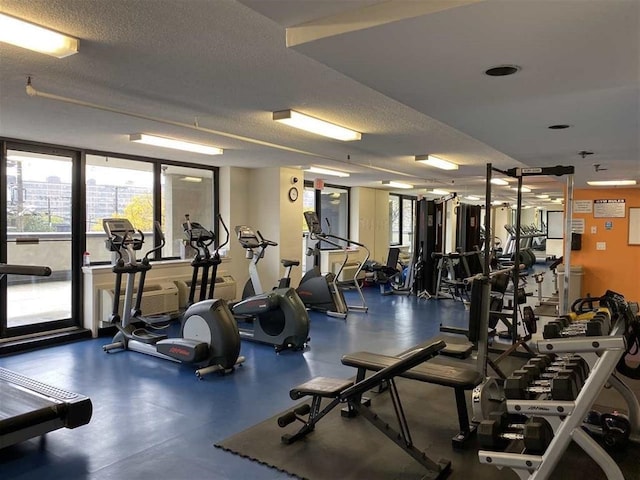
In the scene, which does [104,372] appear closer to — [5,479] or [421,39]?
[5,479]

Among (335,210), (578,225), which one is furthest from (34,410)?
(335,210)

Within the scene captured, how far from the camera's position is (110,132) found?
16.5ft

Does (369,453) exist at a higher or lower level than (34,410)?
lower

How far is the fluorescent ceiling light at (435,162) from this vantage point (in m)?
6.56

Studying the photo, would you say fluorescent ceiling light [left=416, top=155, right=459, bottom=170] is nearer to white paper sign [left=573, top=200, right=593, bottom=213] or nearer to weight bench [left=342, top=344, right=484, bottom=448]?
white paper sign [left=573, top=200, right=593, bottom=213]

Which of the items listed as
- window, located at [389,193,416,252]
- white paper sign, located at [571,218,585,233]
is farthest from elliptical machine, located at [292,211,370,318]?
window, located at [389,193,416,252]

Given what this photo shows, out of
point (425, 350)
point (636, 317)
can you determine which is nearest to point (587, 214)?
Result: point (636, 317)

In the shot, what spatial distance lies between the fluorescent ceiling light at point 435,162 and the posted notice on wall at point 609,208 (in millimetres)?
2363

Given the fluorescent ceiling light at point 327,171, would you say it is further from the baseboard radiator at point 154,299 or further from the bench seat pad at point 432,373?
the bench seat pad at point 432,373

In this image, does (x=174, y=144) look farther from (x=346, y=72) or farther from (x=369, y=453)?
(x=369, y=453)

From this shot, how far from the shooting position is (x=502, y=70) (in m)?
2.19

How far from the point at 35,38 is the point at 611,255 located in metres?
8.03

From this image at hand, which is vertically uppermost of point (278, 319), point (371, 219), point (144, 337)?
point (371, 219)

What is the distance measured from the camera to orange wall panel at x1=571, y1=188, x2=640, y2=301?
24.5 ft
